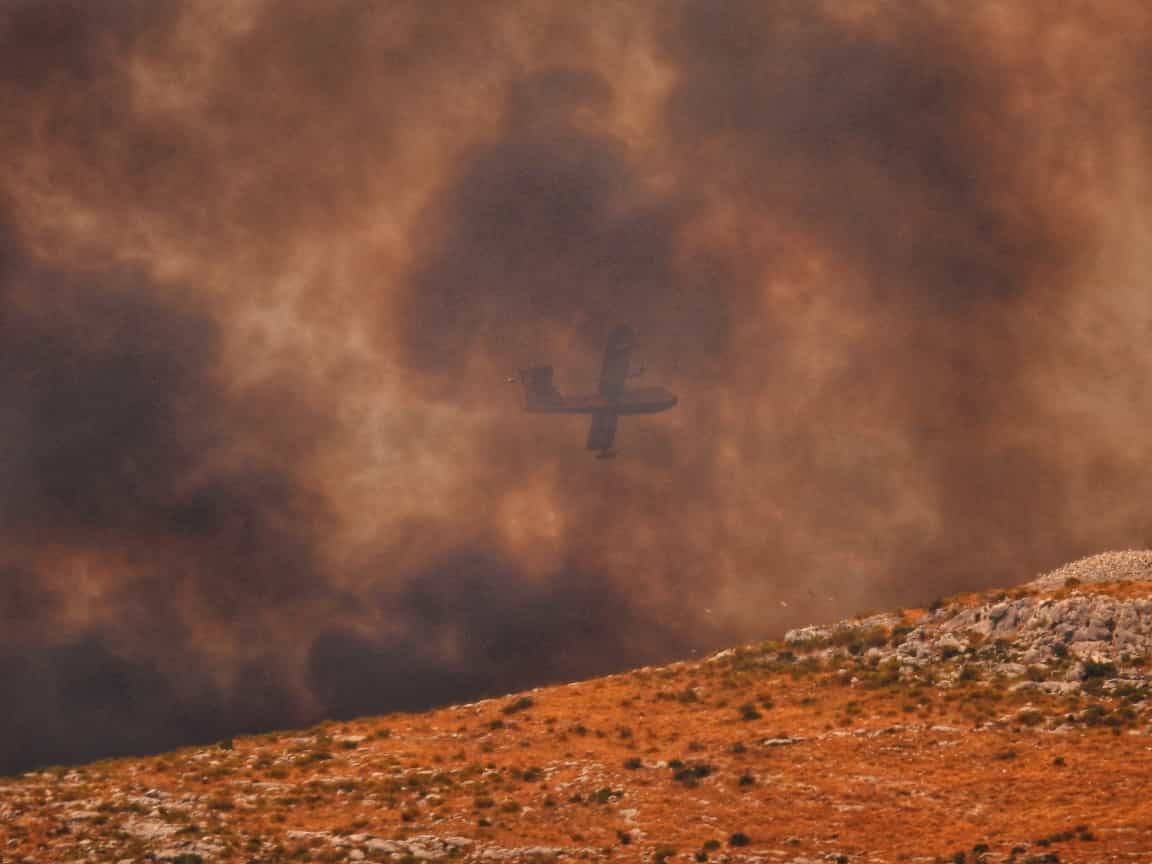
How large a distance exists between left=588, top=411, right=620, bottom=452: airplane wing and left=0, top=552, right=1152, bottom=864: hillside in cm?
5632

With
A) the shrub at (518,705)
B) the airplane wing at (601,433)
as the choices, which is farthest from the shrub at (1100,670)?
the airplane wing at (601,433)

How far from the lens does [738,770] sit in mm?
62281

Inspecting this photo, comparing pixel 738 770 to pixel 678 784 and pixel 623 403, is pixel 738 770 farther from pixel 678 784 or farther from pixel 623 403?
pixel 623 403

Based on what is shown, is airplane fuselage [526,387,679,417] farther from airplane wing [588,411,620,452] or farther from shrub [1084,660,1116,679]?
shrub [1084,660,1116,679]

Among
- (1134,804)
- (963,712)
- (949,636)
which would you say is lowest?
(1134,804)

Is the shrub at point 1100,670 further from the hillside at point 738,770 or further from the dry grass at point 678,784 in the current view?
the dry grass at point 678,784

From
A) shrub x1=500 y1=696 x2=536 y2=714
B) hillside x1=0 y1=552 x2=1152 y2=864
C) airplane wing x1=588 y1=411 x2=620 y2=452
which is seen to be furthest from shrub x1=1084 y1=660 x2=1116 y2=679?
airplane wing x1=588 y1=411 x2=620 y2=452

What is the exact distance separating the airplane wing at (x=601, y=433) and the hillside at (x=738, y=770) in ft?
185

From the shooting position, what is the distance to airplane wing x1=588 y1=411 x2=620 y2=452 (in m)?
137

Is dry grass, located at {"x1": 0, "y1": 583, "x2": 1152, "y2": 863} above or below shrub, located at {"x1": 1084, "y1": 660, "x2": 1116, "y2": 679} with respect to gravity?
below

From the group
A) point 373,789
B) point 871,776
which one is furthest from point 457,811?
point 871,776

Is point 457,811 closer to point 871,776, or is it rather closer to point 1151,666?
point 871,776

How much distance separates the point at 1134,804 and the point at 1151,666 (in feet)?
53.5

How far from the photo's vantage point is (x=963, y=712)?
65625 mm
